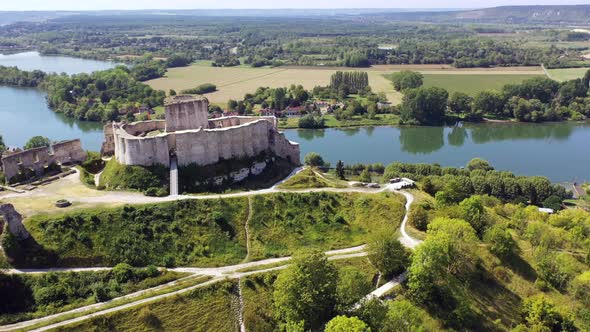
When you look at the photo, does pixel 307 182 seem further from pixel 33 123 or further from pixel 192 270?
pixel 33 123

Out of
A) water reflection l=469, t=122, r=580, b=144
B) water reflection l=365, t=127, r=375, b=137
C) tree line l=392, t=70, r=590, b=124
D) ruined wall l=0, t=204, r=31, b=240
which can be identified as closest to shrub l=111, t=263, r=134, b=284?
ruined wall l=0, t=204, r=31, b=240

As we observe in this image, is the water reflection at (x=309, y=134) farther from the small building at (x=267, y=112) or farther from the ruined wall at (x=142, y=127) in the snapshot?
the ruined wall at (x=142, y=127)

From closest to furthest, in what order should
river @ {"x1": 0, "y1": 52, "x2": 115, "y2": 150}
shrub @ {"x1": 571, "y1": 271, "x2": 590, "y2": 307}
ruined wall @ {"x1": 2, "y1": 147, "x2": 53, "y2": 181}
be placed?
shrub @ {"x1": 571, "y1": 271, "x2": 590, "y2": 307}
ruined wall @ {"x1": 2, "y1": 147, "x2": 53, "y2": 181}
river @ {"x1": 0, "y1": 52, "x2": 115, "y2": 150}

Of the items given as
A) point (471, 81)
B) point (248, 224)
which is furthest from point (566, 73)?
point (248, 224)

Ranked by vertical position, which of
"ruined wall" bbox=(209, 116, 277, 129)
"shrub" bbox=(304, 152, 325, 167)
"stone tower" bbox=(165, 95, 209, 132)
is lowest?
"shrub" bbox=(304, 152, 325, 167)

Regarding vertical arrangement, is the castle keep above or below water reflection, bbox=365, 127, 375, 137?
above

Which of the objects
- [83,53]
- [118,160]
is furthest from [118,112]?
[83,53]

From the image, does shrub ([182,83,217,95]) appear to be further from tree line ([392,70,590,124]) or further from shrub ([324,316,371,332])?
shrub ([324,316,371,332])
